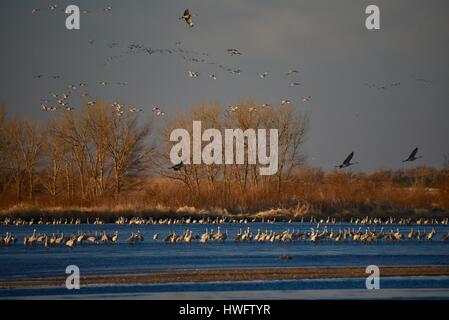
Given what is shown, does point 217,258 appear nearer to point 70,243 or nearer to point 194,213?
point 70,243

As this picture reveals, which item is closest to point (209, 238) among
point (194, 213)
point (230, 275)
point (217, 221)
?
point (230, 275)

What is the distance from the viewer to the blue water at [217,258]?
2216 centimetres

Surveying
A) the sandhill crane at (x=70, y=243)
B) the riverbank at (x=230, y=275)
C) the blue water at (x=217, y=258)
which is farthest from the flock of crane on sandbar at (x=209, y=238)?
the riverbank at (x=230, y=275)

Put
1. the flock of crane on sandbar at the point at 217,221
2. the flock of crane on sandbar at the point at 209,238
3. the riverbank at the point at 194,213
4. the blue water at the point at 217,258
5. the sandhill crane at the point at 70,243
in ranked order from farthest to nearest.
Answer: the riverbank at the point at 194,213, the flock of crane on sandbar at the point at 217,221, the flock of crane on sandbar at the point at 209,238, the sandhill crane at the point at 70,243, the blue water at the point at 217,258

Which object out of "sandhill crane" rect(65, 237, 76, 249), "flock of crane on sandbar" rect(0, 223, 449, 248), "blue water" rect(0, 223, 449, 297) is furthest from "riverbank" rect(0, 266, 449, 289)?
"flock of crane on sandbar" rect(0, 223, 449, 248)

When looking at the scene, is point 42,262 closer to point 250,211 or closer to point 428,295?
point 428,295

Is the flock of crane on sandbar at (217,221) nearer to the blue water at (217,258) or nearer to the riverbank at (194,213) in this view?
the riverbank at (194,213)

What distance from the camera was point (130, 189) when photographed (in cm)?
5172

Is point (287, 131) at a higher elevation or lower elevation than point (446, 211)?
higher

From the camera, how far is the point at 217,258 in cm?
2770

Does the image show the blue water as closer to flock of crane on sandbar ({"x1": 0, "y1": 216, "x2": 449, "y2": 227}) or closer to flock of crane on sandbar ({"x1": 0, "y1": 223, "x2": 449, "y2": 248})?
flock of crane on sandbar ({"x1": 0, "y1": 223, "x2": 449, "y2": 248})

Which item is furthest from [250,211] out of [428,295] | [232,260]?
[428,295]
